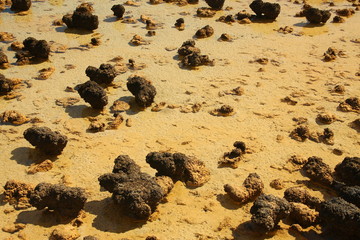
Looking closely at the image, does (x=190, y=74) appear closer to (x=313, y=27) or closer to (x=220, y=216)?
(x=220, y=216)

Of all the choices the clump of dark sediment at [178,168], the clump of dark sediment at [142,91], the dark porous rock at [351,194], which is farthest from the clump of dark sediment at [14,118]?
the dark porous rock at [351,194]

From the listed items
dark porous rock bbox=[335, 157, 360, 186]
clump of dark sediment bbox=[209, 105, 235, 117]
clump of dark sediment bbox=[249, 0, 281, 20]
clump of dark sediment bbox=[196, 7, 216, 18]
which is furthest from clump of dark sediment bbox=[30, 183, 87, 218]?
clump of dark sediment bbox=[249, 0, 281, 20]

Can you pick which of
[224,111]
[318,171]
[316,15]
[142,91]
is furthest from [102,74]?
[316,15]

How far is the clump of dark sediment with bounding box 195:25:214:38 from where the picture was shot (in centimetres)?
1093

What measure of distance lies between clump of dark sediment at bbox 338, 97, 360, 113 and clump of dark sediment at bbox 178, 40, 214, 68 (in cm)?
316

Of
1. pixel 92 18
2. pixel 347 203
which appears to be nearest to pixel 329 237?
pixel 347 203

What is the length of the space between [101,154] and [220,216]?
230cm

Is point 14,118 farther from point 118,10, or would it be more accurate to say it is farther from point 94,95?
point 118,10

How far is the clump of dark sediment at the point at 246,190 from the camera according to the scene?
5.43m

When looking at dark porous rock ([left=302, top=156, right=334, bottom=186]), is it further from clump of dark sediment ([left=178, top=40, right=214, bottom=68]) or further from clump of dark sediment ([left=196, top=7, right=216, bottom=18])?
clump of dark sediment ([left=196, top=7, right=216, bottom=18])

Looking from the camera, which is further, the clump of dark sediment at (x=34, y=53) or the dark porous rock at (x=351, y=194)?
the clump of dark sediment at (x=34, y=53)

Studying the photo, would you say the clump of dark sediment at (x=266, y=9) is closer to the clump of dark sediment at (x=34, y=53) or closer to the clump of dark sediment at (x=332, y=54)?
the clump of dark sediment at (x=332, y=54)

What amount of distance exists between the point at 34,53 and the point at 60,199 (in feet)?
17.6

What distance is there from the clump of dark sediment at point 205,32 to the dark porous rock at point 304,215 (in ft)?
22.3
